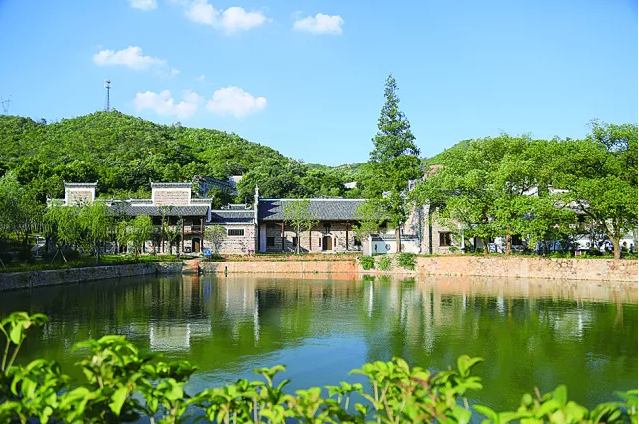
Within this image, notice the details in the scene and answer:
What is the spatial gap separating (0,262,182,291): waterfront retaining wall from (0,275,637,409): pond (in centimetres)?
71

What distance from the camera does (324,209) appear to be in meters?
37.7

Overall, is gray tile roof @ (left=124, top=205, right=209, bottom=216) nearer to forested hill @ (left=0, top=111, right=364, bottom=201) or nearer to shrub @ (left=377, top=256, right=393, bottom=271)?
forested hill @ (left=0, top=111, right=364, bottom=201)

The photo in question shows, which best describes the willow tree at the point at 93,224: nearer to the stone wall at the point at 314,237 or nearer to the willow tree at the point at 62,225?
the willow tree at the point at 62,225

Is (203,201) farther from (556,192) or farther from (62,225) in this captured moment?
(556,192)

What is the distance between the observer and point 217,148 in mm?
74875

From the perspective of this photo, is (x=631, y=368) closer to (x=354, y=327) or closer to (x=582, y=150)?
(x=354, y=327)

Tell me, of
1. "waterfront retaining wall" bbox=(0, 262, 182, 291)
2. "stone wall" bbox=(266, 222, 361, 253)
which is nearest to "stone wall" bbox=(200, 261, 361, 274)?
"waterfront retaining wall" bbox=(0, 262, 182, 291)

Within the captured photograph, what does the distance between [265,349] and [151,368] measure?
6.79m

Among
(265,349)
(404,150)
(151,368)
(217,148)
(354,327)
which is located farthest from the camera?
(217,148)

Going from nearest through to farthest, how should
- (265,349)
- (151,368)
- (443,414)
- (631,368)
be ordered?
1. (443,414)
2. (151,368)
3. (631,368)
4. (265,349)

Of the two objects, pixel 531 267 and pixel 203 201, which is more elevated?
pixel 203 201

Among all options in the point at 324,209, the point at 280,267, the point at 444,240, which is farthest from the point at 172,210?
the point at 444,240

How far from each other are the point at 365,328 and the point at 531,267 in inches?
596

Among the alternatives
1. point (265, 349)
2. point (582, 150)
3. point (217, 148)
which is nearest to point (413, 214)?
point (582, 150)
